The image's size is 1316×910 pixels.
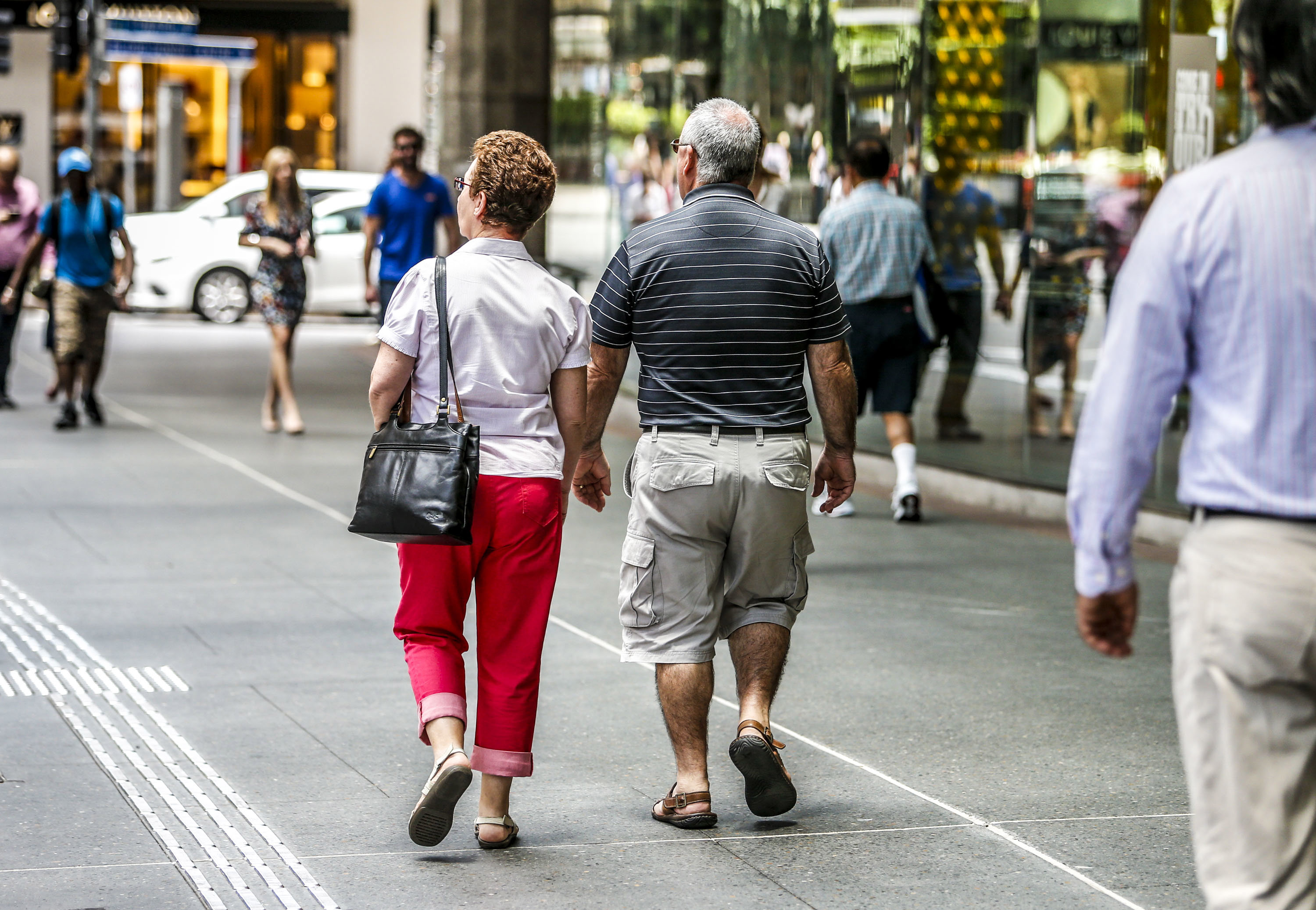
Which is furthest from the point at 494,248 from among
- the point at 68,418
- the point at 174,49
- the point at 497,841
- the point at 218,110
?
the point at 218,110

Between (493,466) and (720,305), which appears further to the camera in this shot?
(720,305)

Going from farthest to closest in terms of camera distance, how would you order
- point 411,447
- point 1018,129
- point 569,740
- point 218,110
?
point 218,110
point 1018,129
point 569,740
point 411,447

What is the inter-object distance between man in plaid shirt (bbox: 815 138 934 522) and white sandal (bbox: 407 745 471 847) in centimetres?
576

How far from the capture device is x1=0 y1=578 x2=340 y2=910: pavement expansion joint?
4.29 m

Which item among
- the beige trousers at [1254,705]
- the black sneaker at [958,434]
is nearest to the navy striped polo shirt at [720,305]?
the beige trousers at [1254,705]

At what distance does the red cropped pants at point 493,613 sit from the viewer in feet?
14.7

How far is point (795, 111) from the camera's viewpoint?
41.2ft

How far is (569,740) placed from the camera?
558 cm

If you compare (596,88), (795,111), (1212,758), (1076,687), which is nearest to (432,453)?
(1212,758)

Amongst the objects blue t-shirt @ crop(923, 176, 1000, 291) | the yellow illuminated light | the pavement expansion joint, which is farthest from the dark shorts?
the yellow illuminated light

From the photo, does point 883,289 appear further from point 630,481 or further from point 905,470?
point 630,481

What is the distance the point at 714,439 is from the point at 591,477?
395 millimetres

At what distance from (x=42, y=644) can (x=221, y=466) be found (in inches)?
188

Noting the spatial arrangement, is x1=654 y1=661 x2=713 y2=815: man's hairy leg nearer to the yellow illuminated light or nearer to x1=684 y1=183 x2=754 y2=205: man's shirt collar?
x1=684 y1=183 x2=754 y2=205: man's shirt collar
